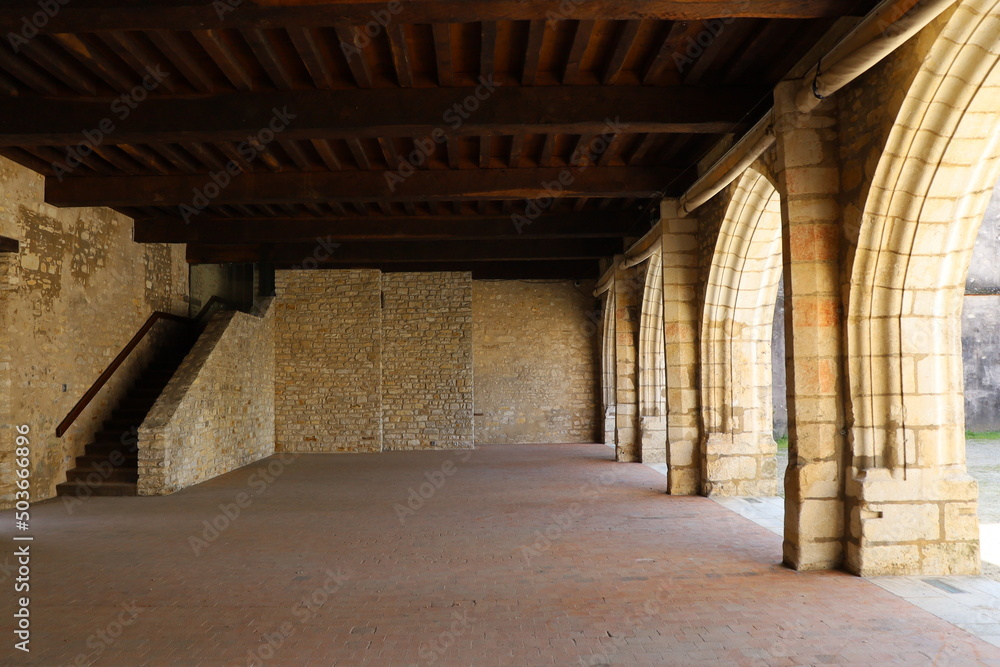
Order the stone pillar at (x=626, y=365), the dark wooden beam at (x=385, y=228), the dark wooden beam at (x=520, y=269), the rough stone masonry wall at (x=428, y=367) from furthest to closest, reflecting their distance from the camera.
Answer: the dark wooden beam at (x=520, y=269), the rough stone masonry wall at (x=428, y=367), the stone pillar at (x=626, y=365), the dark wooden beam at (x=385, y=228)

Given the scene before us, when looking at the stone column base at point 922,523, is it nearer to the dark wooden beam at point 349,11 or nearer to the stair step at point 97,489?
the dark wooden beam at point 349,11

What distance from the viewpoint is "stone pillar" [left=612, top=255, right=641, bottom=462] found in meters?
10.5

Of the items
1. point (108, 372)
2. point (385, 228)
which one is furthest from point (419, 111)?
point (108, 372)

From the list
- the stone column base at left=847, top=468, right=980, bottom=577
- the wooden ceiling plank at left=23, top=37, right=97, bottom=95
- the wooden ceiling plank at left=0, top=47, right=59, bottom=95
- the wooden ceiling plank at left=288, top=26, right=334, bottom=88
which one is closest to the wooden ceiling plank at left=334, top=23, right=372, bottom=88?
the wooden ceiling plank at left=288, top=26, right=334, bottom=88

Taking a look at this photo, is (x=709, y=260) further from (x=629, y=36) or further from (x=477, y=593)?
(x=477, y=593)

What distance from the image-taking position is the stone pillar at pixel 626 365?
1052 cm

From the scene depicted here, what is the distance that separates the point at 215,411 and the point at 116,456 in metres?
1.55

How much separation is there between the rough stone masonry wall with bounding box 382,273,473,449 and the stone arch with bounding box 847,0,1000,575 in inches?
354

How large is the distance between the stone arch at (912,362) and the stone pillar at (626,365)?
6.37 meters

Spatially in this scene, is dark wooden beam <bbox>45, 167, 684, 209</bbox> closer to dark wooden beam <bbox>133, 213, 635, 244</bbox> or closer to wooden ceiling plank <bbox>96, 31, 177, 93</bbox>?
dark wooden beam <bbox>133, 213, 635, 244</bbox>

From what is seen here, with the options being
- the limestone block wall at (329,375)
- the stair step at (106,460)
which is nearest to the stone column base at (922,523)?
the stair step at (106,460)

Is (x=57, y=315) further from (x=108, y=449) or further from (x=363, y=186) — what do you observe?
(x=363, y=186)

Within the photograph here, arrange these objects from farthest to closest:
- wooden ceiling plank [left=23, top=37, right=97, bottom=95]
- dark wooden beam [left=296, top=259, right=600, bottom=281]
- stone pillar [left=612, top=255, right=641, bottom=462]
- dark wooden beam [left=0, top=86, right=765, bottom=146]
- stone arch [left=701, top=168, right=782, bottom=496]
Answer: dark wooden beam [left=296, top=259, right=600, bottom=281] < stone pillar [left=612, top=255, right=641, bottom=462] < stone arch [left=701, top=168, right=782, bottom=496] < dark wooden beam [left=0, top=86, right=765, bottom=146] < wooden ceiling plank [left=23, top=37, right=97, bottom=95]

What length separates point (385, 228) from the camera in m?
9.03
